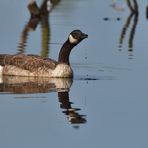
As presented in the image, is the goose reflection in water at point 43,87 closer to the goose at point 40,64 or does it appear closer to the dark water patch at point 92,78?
the goose at point 40,64

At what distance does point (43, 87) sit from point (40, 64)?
5.71 feet

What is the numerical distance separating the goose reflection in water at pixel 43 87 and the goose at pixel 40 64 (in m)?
0.17

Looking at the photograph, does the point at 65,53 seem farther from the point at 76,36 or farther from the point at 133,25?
the point at 133,25

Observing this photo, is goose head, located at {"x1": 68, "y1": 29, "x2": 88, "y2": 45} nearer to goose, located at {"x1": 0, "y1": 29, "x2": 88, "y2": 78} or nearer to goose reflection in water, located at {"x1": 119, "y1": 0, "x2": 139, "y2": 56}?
goose, located at {"x1": 0, "y1": 29, "x2": 88, "y2": 78}

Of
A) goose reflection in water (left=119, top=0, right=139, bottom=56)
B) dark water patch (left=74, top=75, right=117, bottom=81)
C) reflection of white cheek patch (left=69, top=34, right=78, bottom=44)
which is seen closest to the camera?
dark water patch (left=74, top=75, right=117, bottom=81)

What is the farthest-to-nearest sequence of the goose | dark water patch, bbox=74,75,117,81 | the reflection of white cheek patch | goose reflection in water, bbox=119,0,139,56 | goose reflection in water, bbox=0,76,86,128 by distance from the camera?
goose reflection in water, bbox=119,0,139,56 < the reflection of white cheek patch < the goose < dark water patch, bbox=74,75,117,81 < goose reflection in water, bbox=0,76,86,128

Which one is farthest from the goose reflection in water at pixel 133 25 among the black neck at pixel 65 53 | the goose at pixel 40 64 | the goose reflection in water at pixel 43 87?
the goose reflection in water at pixel 43 87

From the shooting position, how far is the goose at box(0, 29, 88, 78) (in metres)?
21.9

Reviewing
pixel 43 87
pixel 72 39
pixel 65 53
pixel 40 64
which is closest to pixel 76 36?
pixel 72 39

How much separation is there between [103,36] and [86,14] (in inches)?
233

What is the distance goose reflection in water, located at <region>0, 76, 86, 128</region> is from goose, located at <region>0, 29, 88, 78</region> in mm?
173

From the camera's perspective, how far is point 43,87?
20.3 m

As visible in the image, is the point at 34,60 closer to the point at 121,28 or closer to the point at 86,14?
the point at 121,28

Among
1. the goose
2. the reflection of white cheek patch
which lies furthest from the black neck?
the reflection of white cheek patch
